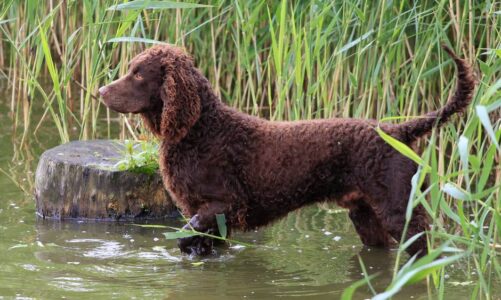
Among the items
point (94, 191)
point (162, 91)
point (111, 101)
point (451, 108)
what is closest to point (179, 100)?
point (162, 91)

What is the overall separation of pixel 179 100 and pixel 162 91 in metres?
0.10

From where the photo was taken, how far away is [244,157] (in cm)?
489

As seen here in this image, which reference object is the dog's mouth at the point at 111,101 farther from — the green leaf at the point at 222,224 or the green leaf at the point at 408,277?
the green leaf at the point at 408,277

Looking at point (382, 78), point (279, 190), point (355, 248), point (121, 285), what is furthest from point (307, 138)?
point (382, 78)

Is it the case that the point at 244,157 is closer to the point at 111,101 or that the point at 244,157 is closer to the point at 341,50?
the point at 111,101

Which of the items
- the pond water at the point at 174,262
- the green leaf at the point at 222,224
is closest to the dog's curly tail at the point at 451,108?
the pond water at the point at 174,262

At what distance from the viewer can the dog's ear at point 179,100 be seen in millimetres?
4824

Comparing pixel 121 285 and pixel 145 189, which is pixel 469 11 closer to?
pixel 145 189

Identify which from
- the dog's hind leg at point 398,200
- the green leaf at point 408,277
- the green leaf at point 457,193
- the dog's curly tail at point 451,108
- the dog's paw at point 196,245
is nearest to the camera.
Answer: the green leaf at point 408,277

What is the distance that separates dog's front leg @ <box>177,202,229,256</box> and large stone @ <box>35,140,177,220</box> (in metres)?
0.82

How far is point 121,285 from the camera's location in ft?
14.3

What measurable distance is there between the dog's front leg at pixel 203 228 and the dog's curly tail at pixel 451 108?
1053mm

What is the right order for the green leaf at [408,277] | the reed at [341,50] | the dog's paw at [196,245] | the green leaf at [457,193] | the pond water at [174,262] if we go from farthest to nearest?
the reed at [341,50], the dog's paw at [196,245], the pond water at [174,262], the green leaf at [457,193], the green leaf at [408,277]

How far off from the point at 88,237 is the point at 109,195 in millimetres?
417
